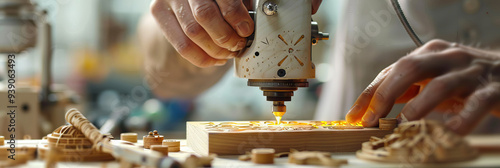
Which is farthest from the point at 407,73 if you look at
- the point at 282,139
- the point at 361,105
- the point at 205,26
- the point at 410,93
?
the point at 205,26

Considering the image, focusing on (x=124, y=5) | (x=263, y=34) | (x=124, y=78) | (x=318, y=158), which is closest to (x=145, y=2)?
(x=124, y=5)

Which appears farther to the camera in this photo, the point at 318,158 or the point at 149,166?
the point at 318,158

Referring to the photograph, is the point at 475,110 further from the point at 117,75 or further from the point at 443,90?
the point at 117,75

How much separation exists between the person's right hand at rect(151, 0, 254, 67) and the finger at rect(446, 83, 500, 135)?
60 centimetres

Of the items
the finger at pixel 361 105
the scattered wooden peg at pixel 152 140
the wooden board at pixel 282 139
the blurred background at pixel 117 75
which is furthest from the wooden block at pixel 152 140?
the blurred background at pixel 117 75

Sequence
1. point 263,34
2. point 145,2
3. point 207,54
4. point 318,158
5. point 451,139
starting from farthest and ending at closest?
point 145,2, point 207,54, point 263,34, point 318,158, point 451,139

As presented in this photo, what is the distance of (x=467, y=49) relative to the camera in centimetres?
93

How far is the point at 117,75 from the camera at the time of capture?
Result: 355 cm

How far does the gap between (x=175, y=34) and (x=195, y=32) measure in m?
0.16

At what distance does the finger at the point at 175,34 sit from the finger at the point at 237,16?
0.93ft

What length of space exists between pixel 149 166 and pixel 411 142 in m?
0.47

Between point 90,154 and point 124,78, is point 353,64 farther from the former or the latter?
point 124,78

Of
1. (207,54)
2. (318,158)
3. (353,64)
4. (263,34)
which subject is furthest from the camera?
(353,64)

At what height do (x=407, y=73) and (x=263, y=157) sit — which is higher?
(x=407, y=73)
